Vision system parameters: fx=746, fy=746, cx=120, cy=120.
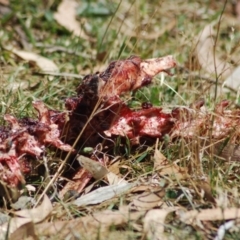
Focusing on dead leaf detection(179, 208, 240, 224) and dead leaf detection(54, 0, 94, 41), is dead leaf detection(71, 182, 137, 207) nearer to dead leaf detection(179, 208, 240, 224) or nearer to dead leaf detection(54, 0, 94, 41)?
dead leaf detection(179, 208, 240, 224)

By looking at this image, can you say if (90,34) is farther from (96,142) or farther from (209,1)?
(96,142)

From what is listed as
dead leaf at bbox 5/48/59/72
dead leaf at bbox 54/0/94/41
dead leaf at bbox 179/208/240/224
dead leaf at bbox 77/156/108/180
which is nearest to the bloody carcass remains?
dead leaf at bbox 77/156/108/180

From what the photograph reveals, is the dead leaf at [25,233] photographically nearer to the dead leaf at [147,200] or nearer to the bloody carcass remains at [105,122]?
the bloody carcass remains at [105,122]

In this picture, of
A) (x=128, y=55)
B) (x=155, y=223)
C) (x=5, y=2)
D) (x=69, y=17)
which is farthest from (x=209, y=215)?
(x=5, y=2)

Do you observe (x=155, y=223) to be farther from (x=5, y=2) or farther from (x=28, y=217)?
(x=5, y=2)

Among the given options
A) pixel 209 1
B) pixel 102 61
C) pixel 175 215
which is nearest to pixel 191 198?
pixel 175 215
